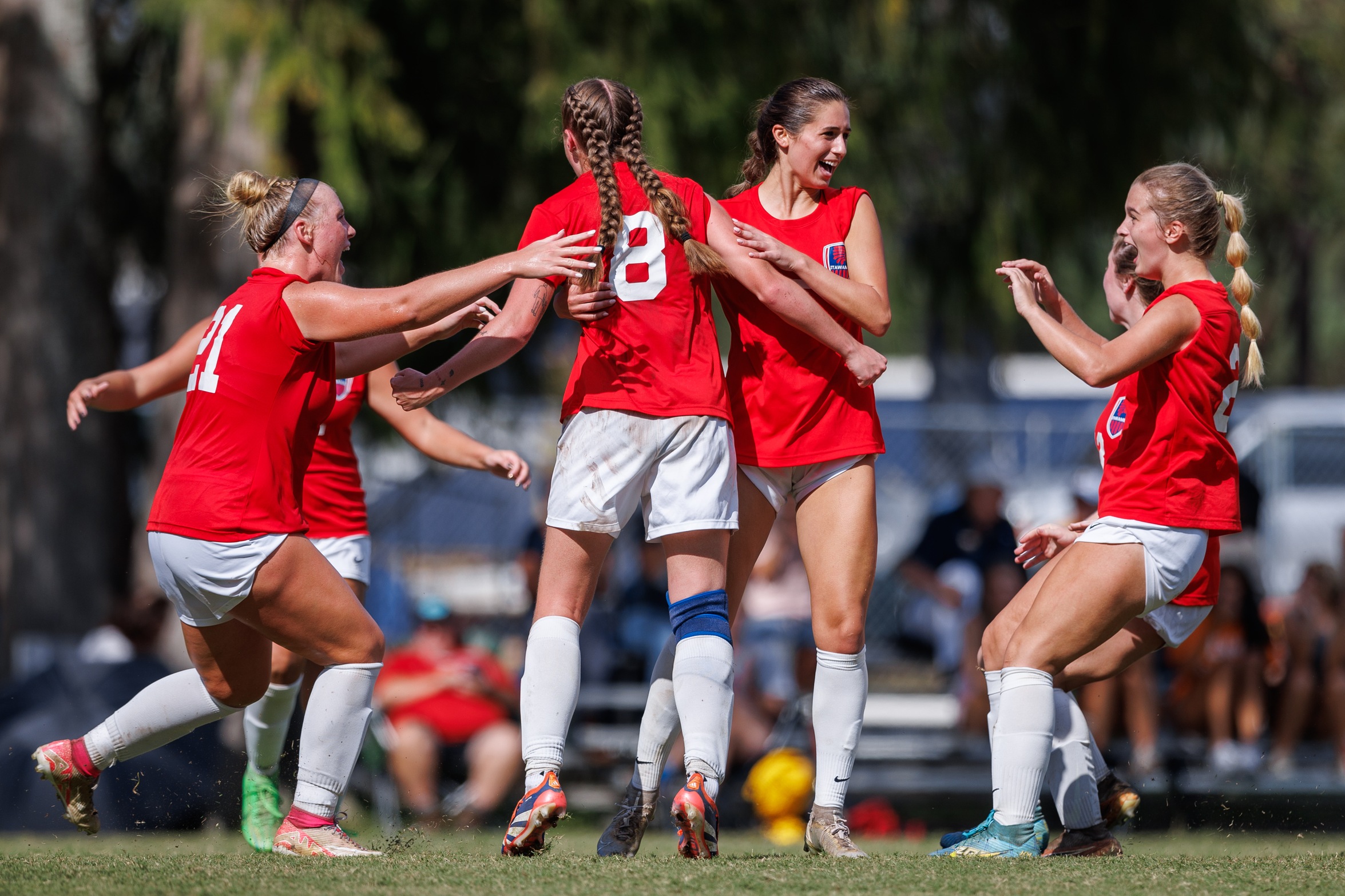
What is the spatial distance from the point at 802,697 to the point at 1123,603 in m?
4.83

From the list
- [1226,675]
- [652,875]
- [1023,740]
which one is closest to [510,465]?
[652,875]

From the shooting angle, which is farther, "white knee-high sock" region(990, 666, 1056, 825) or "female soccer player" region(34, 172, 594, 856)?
"white knee-high sock" region(990, 666, 1056, 825)

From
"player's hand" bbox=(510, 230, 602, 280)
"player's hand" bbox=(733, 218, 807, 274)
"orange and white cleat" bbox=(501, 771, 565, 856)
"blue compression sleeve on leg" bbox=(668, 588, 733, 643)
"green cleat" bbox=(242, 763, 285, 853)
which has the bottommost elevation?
"green cleat" bbox=(242, 763, 285, 853)

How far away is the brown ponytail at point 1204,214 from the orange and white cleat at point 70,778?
3.56 meters

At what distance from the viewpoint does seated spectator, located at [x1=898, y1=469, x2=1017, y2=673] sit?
926cm

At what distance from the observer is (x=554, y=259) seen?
12.2 ft

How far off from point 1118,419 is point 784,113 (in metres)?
1.37

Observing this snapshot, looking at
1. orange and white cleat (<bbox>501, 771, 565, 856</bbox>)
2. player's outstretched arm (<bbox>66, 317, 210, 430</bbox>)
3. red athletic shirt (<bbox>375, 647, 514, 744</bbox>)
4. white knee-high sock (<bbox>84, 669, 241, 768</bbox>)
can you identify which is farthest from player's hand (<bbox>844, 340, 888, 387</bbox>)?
red athletic shirt (<bbox>375, 647, 514, 744</bbox>)

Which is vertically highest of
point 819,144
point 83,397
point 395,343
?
point 819,144

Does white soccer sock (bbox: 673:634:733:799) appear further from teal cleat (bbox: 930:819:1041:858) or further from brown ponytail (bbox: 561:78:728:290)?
brown ponytail (bbox: 561:78:728:290)

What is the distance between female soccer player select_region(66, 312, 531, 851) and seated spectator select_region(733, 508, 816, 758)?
3.56 m

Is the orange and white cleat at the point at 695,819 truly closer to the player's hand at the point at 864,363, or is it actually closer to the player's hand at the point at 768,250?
the player's hand at the point at 864,363

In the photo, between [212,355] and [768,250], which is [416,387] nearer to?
[212,355]

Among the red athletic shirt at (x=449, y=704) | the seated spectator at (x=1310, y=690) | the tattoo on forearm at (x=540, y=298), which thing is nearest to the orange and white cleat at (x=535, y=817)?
the tattoo on forearm at (x=540, y=298)
